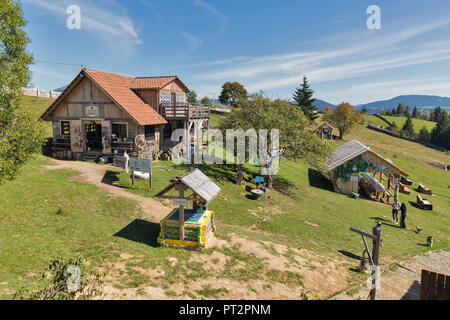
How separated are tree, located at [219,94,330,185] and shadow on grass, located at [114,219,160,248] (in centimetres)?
1444

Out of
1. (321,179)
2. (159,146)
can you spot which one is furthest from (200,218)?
(321,179)

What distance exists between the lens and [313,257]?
13.0 metres

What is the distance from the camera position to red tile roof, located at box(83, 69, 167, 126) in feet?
79.5

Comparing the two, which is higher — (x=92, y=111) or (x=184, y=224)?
(x=92, y=111)

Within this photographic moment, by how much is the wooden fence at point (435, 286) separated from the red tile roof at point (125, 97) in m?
22.6

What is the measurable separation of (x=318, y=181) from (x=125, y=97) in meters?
24.6

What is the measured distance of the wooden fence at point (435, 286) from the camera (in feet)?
28.1

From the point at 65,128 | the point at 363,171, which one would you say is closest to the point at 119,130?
the point at 65,128

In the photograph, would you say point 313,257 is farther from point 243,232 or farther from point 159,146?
point 159,146

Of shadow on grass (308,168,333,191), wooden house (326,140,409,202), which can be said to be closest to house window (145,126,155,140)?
shadow on grass (308,168,333,191)

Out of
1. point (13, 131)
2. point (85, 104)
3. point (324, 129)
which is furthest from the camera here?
point (324, 129)

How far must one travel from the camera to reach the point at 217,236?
13.8 metres

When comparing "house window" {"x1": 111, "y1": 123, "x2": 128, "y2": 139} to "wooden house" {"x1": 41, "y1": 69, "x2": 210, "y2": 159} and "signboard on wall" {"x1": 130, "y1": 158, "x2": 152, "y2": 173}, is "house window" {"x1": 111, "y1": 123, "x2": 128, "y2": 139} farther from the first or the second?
"signboard on wall" {"x1": 130, "y1": 158, "x2": 152, "y2": 173}

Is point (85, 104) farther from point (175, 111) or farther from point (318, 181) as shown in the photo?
point (318, 181)
